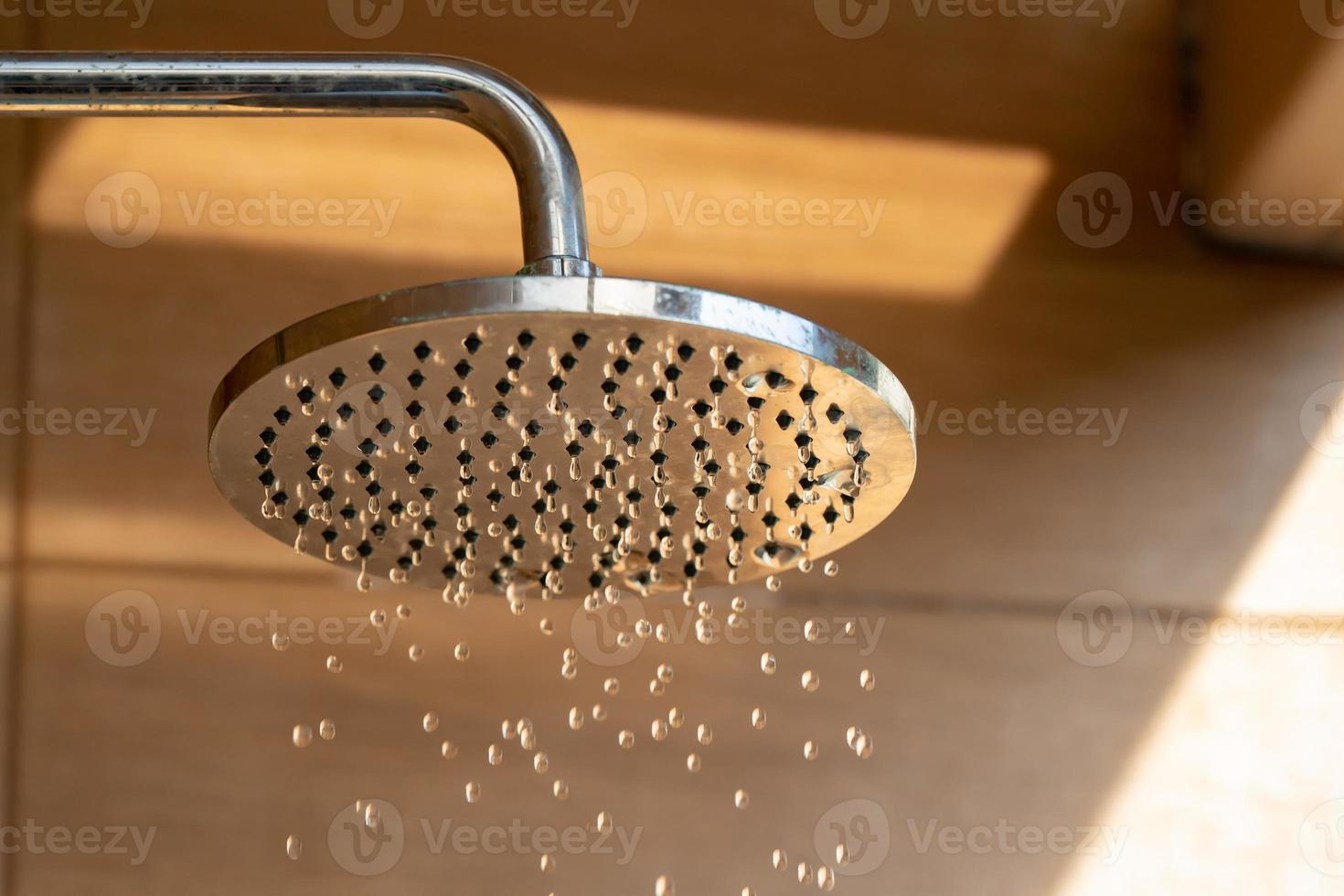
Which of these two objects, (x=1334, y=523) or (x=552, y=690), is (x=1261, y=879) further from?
(x=552, y=690)

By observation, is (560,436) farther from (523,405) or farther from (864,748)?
(864,748)

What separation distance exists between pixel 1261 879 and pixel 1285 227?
26.1 inches

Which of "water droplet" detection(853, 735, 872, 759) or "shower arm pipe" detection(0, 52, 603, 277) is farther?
"water droplet" detection(853, 735, 872, 759)

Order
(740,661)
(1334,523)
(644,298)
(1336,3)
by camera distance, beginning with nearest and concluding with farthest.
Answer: (644,298)
(1336,3)
(740,661)
(1334,523)

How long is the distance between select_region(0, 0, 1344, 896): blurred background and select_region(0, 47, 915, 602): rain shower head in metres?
0.73

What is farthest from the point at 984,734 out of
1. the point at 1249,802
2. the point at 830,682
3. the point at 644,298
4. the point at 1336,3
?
the point at 644,298

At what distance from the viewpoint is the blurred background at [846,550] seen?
4.26ft

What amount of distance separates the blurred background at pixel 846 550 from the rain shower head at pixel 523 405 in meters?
0.73

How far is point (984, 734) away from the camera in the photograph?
4.59ft

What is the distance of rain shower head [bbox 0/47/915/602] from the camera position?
0.47 m

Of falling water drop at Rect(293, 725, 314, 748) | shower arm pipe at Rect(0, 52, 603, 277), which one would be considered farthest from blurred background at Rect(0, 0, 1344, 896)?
shower arm pipe at Rect(0, 52, 603, 277)

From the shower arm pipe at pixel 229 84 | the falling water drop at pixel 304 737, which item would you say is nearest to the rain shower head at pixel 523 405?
the shower arm pipe at pixel 229 84

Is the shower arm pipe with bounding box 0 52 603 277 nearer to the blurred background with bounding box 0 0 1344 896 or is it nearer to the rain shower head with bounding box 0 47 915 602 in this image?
the rain shower head with bounding box 0 47 915 602

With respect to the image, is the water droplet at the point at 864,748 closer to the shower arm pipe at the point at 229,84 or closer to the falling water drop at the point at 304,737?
the falling water drop at the point at 304,737
